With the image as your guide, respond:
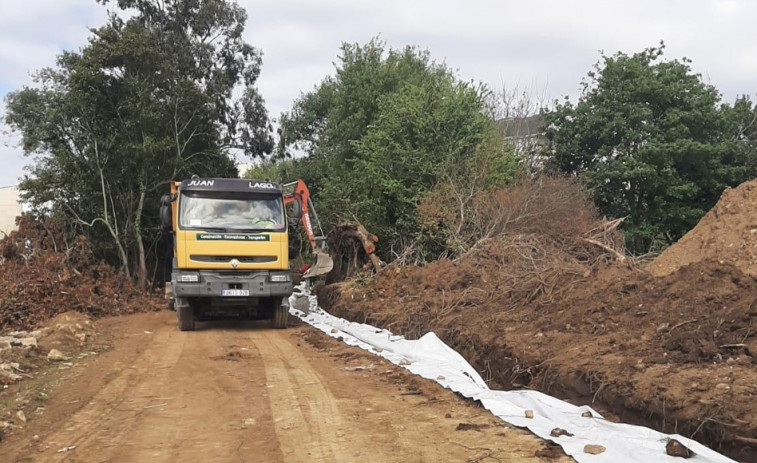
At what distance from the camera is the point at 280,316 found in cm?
1387

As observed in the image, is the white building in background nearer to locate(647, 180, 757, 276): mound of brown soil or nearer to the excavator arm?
the excavator arm

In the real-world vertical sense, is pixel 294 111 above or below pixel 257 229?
above

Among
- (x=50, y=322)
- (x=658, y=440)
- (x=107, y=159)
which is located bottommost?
(x=50, y=322)

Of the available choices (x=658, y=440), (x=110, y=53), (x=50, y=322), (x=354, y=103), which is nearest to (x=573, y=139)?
(x=354, y=103)

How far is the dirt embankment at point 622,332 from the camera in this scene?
5277mm

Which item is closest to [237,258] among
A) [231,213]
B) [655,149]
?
[231,213]

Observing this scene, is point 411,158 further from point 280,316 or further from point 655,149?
point 655,149

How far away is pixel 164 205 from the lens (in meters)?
14.1

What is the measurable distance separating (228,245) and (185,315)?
1958 mm

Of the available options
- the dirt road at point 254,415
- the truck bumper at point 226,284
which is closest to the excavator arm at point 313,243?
the truck bumper at point 226,284

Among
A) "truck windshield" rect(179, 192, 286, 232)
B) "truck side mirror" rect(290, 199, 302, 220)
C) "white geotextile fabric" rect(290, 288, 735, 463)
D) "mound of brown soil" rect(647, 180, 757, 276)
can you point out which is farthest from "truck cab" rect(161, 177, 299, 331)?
"mound of brown soil" rect(647, 180, 757, 276)

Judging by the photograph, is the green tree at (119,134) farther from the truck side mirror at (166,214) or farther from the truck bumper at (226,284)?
the truck bumper at (226,284)

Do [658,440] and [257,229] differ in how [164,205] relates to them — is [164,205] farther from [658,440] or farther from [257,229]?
[658,440]

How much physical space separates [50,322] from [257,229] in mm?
5316
